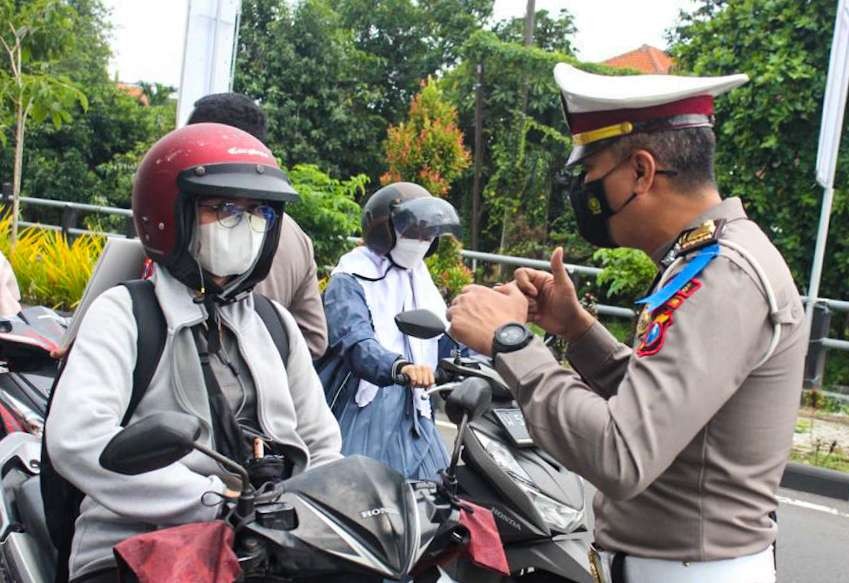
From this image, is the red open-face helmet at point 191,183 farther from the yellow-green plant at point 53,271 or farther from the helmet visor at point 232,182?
the yellow-green plant at point 53,271

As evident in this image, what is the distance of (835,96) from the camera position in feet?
26.3

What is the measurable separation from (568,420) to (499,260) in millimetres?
8845

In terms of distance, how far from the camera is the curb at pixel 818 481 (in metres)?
6.31

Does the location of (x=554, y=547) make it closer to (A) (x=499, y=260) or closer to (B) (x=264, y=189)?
(B) (x=264, y=189)

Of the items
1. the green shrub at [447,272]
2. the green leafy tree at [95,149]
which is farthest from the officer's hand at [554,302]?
the green leafy tree at [95,149]

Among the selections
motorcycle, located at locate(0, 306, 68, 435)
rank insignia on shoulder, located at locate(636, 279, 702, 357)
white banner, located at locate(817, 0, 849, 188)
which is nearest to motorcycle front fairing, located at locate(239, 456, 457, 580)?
rank insignia on shoulder, located at locate(636, 279, 702, 357)

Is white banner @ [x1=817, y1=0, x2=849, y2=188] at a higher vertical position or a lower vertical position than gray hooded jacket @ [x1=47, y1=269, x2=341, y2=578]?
higher

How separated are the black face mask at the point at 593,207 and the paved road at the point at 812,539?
10.7 ft

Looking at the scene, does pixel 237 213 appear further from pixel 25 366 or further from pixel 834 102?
pixel 834 102

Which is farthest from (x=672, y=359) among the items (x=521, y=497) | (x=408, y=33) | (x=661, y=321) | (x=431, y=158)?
(x=408, y=33)

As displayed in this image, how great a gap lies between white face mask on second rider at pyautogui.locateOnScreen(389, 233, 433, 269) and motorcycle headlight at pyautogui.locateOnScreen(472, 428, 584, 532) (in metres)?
0.90

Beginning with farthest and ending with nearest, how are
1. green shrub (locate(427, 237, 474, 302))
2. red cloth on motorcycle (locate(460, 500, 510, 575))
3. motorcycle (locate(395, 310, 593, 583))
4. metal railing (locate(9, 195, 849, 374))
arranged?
metal railing (locate(9, 195, 849, 374))
green shrub (locate(427, 237, 474, 302))
motorcycle (locate(395, 310, 593, 583))
red cloth on motorcycle (locate(460, 500, 510, 575))

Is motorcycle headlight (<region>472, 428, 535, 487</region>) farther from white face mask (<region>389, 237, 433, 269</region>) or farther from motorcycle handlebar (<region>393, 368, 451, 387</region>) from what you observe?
white face mask (<region>389, 237, 433, 269</region>)

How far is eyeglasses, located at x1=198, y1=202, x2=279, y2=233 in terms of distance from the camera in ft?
7.42
